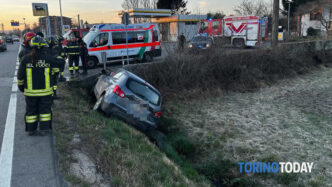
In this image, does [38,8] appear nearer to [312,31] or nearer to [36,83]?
[36,83]

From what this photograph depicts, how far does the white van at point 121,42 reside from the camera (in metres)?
12.8

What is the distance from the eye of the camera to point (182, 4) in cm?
4622

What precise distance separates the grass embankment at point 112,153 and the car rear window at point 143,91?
0.84 meters

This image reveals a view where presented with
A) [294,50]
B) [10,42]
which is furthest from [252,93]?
A: [10,42]

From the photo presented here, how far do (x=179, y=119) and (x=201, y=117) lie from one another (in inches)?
32.7

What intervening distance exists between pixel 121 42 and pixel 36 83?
371 inches

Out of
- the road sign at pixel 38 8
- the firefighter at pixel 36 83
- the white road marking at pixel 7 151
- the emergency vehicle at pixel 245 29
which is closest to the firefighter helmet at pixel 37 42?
the firefighter at pixel 36 83

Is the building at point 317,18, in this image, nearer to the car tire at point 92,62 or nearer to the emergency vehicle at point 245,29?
the emergency vehicle at point 245,29

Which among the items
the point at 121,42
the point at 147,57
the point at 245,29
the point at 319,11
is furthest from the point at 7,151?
the point at 319,11

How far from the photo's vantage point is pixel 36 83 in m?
4.53

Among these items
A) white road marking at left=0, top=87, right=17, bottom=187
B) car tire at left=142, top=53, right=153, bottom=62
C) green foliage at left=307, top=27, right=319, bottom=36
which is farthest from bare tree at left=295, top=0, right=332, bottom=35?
white road marking at left=0, top=87, right=17, bottom=187

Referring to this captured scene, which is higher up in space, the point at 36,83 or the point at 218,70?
the point at 36,83

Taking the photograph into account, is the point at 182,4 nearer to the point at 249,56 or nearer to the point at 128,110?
the point at 249,56

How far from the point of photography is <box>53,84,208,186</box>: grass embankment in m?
3.65
